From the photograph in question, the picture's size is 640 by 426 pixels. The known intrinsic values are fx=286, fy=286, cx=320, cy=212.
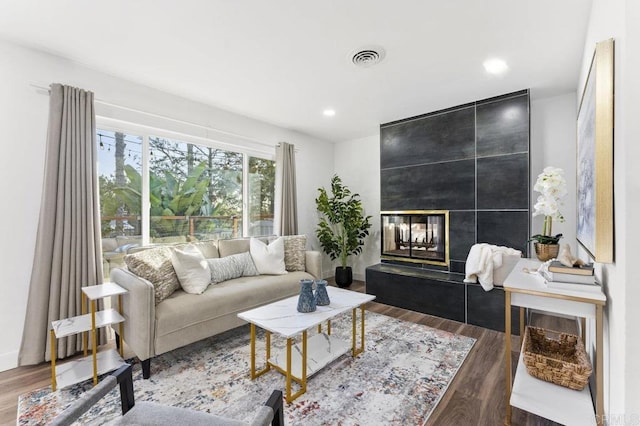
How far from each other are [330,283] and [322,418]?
2994 mm

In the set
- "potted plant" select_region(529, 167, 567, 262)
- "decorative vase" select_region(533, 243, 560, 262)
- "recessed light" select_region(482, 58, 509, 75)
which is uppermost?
"recessed light" select_region(482, 58, 509, 75)

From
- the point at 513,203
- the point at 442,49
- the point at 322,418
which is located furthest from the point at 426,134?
the point at 322,418

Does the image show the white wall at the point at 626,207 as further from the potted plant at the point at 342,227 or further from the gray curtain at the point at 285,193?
the gray curtain at the point at 285,193

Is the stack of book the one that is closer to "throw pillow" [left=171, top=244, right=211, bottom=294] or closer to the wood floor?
the wood floor

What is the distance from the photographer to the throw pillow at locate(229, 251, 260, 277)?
10.2 feet

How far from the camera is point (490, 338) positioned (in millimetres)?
2648

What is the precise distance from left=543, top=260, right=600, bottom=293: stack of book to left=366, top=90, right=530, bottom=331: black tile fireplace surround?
140cm

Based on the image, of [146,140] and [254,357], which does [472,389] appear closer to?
[254,357]

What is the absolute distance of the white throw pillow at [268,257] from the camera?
3244 millimetres

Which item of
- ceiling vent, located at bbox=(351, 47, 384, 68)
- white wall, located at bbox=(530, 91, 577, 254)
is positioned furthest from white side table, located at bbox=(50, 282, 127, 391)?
white wall, located at bbox=(530, 91, 577, 254)

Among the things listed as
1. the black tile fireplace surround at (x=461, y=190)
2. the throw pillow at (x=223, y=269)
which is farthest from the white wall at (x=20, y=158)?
the black tile fireplace surround at (x=461, y=190)

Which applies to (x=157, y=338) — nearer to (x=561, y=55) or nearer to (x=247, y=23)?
(x=247, y=23)

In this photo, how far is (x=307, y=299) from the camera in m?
2.04

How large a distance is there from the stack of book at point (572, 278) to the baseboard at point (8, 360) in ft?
11.9
